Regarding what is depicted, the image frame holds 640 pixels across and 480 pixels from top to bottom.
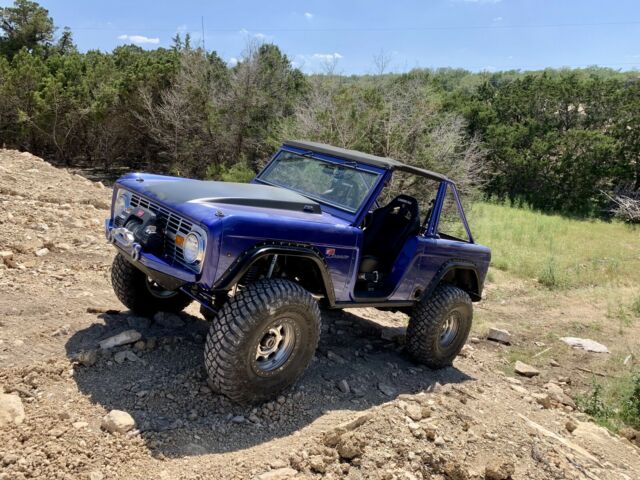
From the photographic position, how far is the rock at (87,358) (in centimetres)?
392

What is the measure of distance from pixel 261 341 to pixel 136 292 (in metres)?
1.56

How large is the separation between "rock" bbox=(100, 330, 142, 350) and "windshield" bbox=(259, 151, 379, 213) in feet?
6.00

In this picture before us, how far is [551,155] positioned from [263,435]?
25108mm

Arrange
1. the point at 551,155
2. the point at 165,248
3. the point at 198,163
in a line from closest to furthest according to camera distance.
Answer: the point at 165,248 < the point at 198,163 < the point at 551,155

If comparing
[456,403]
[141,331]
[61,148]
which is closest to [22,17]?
[61,148]

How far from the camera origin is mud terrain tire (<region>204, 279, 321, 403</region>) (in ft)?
11.3

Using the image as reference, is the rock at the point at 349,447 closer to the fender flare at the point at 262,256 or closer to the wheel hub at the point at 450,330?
the fender flare at the point at 262,256

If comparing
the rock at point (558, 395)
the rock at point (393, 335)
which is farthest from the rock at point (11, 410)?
the rock at point (558, 395)

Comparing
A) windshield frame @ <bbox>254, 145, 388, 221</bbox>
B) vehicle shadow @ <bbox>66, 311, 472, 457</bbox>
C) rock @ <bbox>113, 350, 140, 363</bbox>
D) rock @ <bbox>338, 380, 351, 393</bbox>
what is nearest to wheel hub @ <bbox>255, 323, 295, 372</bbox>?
vehicle shadow @ <bbox>66, 311, 472, 457</bbox>

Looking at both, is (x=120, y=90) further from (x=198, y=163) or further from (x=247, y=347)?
(x=247, y=347)

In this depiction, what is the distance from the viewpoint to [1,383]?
3566mm

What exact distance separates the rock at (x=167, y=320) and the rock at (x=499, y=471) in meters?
2.71

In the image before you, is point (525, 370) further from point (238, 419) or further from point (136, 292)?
point (136, 292)

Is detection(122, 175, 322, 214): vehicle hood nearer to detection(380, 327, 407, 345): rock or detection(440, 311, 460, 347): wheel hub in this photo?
detection(440, 311, 460, 347): wheel hub
